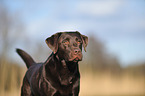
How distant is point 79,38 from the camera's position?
13.9 feet

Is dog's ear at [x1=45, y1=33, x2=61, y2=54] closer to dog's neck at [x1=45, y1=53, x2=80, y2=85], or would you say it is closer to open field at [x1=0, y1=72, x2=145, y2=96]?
dog's neck at [x1=45, y1=53, x2=80, y2=85]

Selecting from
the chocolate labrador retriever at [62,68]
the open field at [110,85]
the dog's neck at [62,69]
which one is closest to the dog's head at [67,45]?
the chocolate labrador retriever at [62,68]

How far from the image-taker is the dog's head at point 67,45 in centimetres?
386

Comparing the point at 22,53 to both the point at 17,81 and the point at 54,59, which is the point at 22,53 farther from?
the point at 17,81

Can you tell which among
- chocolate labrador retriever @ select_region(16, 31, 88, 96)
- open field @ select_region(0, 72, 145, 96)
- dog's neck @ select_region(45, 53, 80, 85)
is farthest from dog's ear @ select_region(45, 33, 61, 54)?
open field @ select_region(0, 72, 145, 96)

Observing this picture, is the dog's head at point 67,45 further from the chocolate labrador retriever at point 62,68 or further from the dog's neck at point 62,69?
the dog's neck at point 62,69

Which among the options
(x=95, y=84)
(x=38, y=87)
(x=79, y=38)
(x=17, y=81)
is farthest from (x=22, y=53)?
(x=95, y=84)

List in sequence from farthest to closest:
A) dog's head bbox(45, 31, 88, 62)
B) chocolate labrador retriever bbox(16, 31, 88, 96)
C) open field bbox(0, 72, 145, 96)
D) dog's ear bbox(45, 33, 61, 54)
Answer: open field bbox(0, 72, 145, 96) < dog's ear bbox(45, 33, 61, 54) < chocolate labrador retriever bbox(16, 31, 88, 96) < dog's head bbox(45, 31, 88, 62)

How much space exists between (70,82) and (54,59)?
1.69 feet

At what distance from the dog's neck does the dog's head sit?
138mm

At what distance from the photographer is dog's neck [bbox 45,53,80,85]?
161 inches

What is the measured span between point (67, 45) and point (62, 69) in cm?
47

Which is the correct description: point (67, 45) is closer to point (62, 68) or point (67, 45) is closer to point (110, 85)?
point (62, 68)

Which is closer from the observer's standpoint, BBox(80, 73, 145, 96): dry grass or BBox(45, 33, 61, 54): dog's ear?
BBox(45, 33, 61, 54): dog's ear
